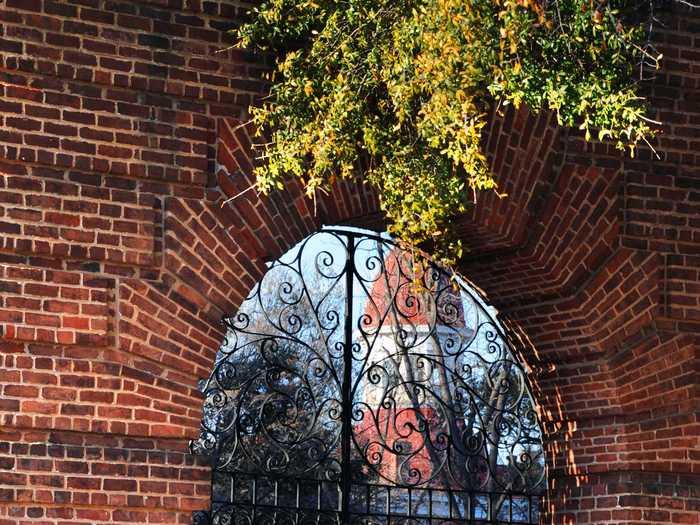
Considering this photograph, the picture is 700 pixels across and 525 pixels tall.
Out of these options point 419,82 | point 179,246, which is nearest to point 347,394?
point 179,246

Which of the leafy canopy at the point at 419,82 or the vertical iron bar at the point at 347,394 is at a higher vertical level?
the leafy canopy at the point at 419,82

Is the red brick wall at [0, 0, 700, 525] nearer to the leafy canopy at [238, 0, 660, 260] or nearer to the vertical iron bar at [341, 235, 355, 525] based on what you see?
the leafy canopy at [238, 0, 660, 260]

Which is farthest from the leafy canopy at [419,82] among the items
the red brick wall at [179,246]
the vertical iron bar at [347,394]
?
the vertical iron bar at [347,394]

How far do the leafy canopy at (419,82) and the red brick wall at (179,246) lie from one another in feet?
1.41

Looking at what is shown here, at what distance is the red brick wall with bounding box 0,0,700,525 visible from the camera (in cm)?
744

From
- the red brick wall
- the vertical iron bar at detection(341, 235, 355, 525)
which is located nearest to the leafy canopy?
the red brick wall

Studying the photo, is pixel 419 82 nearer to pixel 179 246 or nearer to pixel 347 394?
pixel 179 246

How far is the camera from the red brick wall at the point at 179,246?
293 inches

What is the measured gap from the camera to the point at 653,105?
30.8ft

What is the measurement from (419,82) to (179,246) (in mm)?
1727

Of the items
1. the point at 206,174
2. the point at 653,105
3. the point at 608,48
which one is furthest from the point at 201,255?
the point at 653,105

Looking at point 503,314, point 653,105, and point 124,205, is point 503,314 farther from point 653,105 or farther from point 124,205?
point 124,205

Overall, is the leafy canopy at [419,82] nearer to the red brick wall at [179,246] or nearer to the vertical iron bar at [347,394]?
the red brick wall at [179,246]

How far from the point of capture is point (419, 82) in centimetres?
725
